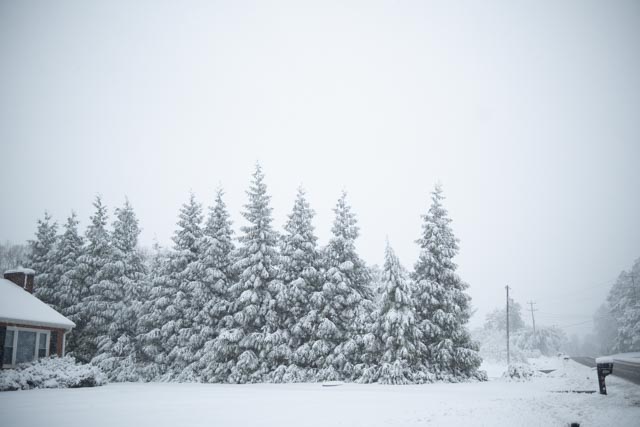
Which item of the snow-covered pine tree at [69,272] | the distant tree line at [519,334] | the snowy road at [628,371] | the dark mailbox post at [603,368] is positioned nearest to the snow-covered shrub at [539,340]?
the distant tree line at [519,334]

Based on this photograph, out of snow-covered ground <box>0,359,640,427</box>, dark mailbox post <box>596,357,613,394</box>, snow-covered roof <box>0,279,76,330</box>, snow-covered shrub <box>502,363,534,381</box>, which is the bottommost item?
snow-covered shrub <box>502,363,534,381</box>

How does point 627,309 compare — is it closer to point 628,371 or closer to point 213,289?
point 628,371

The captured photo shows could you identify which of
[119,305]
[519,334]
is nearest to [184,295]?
[119,305]

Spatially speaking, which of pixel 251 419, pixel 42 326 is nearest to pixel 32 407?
pixel 251 419

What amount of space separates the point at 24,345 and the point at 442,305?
93.8 feet

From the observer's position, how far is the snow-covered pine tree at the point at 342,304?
95.6 feet

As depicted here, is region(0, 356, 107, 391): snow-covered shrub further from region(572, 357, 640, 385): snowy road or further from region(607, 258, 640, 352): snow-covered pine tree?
region(607, 258, 640, 352): snow-covered pine tree

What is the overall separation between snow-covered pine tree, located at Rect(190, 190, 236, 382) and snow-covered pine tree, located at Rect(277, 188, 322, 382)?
462 centimetres

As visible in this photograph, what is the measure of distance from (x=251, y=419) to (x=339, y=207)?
22125 millimetres

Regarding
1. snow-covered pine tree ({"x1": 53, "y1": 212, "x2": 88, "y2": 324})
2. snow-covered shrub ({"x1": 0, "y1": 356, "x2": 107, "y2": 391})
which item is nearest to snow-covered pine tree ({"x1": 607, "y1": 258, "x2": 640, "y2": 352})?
snow-covered shrub ({"x1": 0, "y1": 356, "x2": 107, "y2": 391})

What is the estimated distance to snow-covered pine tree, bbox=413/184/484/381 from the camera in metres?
28.9

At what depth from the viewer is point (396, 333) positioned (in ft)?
92.7

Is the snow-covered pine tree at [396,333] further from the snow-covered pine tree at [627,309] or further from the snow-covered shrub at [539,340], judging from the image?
the snow-covered shrub at [539,340]

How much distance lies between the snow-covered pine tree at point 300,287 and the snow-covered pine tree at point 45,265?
22.2 m
